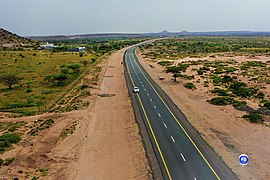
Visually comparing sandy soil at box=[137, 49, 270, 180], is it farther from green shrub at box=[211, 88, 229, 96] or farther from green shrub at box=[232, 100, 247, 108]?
green shrub at box=[211, 88, 229, 96]

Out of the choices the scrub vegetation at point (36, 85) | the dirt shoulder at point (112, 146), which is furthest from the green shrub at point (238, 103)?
the scrub vegetation at point (36, 85)

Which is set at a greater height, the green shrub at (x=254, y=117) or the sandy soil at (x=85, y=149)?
the green shrub at (x=254, y=117)

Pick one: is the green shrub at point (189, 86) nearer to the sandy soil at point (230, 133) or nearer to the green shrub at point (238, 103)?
the sandy soil at point (230, 133)

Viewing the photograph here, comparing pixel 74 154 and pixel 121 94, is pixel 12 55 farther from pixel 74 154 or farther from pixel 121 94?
pixel 74 154

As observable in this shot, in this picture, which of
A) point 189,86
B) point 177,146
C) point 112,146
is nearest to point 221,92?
point 189,86

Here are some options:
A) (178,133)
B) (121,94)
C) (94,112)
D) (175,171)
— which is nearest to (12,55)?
(121,94)

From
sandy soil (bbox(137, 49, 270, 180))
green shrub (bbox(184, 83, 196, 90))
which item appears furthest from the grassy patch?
green shrub (bbox(184, 83, 196, 90))

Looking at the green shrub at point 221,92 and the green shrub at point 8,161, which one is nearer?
the green shrub at point 8,161
